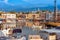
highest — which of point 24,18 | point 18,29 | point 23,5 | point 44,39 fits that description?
point 23,5

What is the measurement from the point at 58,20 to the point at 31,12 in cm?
37

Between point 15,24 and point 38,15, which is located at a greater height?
point 38,15

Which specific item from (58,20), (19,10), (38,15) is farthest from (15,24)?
(58,20)

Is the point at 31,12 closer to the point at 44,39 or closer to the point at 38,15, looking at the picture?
the point at 38,15

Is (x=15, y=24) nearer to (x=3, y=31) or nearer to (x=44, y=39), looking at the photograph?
(x=3, y=31)

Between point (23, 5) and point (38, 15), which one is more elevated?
point (23, 5)

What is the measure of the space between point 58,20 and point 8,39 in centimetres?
68

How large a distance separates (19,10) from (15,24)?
0.20 meters

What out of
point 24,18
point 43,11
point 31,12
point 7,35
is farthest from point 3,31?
point 43,11

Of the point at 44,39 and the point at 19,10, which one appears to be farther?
the point at 19,10

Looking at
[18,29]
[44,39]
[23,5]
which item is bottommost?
[44,39]

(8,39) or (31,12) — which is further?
(31,12)

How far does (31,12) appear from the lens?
191 cm

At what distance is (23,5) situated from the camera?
6.23 ft
